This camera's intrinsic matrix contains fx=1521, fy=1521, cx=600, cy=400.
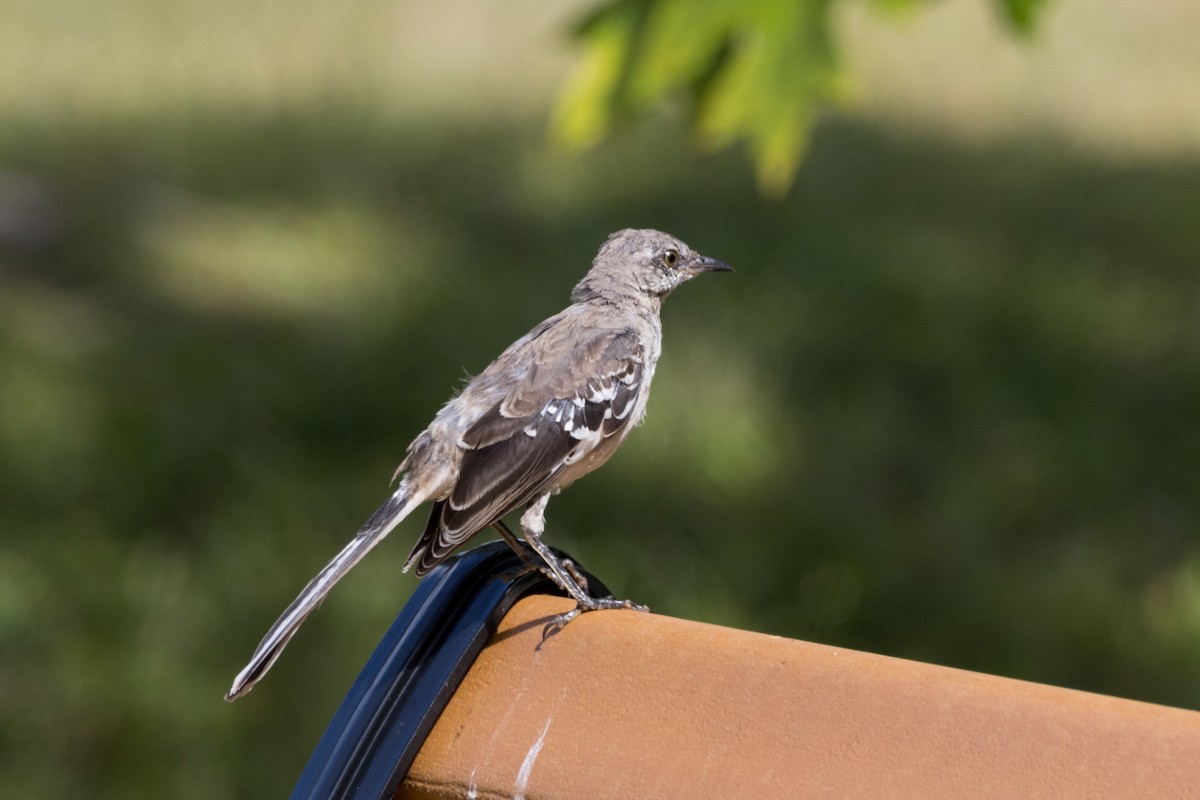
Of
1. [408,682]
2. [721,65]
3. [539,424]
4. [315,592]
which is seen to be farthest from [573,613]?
[721,65]

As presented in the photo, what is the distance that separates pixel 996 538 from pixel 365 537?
12.3ft

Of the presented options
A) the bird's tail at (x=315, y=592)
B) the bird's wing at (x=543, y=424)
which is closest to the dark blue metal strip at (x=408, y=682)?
the bird's tail at (x=315, y=592)

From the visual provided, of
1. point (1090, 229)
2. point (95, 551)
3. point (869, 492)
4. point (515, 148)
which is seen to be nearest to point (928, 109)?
point (1090, 229)

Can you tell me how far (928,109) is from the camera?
37.8 feet

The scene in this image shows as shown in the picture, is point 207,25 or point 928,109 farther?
point 207,25

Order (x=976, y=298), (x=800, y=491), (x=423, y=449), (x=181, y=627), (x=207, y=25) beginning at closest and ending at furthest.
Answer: (x=423, y=449)
(x=181, y=627)
(x=800, y=491)
(x=976, y=298)
(x=207, y=25)

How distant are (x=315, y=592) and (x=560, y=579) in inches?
23.0

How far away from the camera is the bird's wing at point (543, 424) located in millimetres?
4172

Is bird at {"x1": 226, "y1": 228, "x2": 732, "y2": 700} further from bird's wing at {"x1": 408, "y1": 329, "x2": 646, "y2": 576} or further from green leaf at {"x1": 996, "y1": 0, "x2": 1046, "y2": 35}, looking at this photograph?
green leaf at {"x1": 996, "y1": 0, "x2": 1046, "y2": 35}

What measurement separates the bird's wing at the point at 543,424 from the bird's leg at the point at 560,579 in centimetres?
6

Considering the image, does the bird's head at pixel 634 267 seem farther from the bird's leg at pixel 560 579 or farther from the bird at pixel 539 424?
the bird's leg at pixel 560 579

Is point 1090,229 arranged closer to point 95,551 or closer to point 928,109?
point 928,109

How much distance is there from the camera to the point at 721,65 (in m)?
4.70

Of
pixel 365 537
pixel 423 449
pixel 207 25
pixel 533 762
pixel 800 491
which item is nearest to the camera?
pixel 533 762
